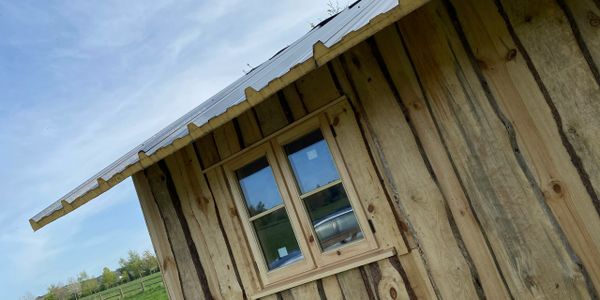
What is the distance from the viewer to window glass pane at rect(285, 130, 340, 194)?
281cm

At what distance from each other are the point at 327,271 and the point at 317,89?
4.31 ft

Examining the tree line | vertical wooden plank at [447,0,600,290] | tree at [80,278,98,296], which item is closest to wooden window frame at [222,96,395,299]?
vertical wooden plank at [447,0,600,290]

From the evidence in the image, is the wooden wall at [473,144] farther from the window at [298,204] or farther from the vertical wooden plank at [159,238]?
the vertical wooden plank at [159,238]

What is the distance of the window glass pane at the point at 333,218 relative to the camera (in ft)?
8.96

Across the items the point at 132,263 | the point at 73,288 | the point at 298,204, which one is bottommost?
the point at 298,204

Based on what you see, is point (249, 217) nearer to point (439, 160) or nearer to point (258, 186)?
point (258, 186)

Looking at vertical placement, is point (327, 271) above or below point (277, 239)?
below

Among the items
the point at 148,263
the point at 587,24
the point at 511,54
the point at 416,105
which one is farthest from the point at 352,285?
the point at 148,263

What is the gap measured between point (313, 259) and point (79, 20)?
64.0 feet

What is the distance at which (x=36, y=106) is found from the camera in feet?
112

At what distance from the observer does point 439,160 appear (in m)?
2.39

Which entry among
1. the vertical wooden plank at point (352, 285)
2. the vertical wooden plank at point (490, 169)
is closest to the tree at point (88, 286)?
the vertical wooden plank at point (352, 285)

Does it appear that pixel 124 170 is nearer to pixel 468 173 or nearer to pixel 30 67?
pixel 468 173

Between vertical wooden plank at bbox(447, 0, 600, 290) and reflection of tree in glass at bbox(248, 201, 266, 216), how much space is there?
73.0 inches
